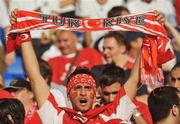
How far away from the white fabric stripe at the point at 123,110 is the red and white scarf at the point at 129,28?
268mm

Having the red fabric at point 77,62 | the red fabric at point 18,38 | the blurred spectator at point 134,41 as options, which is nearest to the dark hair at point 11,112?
the red fabric at point 18,38

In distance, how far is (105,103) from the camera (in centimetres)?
795

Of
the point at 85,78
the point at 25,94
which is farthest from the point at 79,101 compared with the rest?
the point at 25,94

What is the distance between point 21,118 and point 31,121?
156cm

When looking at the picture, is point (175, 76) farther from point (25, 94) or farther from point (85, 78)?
point (25, 94)

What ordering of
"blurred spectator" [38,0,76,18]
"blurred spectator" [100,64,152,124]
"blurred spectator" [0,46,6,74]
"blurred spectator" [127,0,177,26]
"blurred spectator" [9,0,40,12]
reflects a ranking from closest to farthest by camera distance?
"blurred spectator" [100,64,152,124] < "blurred spectator" [0,46,6,74] < "blurred spectator" [127,0,177,26] < "blurred spectator" [9,0,40,12] < "blurred spectator" [38,0,76,18]

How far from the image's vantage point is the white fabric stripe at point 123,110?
7176 mm

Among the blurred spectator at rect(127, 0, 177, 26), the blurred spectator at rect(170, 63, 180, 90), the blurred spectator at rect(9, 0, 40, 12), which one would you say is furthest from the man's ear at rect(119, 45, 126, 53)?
the blurred spectator at rect(9, 0, 40, 12)

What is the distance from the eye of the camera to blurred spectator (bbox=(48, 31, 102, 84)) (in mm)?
10578

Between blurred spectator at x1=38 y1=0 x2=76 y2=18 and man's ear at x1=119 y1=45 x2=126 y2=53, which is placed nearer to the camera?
man's ear at x1=119 y1=45 x2=126 y2=53

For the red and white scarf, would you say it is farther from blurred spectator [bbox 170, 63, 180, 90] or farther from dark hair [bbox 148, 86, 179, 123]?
dark hair [bbox 148, 86, 179, 123]

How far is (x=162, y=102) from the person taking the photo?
6758 mm

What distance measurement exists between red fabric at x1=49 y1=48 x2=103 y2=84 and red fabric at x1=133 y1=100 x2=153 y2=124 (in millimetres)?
2471

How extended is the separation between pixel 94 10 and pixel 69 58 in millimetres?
1347
